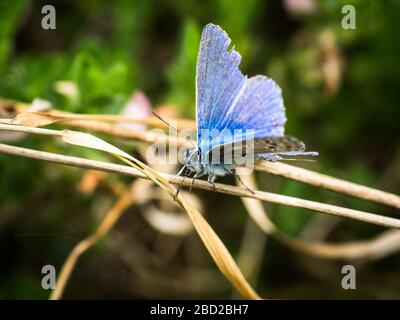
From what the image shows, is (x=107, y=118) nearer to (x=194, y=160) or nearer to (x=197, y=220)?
(x=194, y=160)

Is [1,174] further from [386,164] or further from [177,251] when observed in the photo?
[386,164]

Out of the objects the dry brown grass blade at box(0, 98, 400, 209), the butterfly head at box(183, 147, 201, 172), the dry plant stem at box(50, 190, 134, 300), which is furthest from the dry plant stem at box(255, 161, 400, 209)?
the dry plant stem at box(50, 190, 134, 300)


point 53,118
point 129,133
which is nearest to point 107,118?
point 129,133

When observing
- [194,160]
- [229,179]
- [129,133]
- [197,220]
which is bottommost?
[197,220]

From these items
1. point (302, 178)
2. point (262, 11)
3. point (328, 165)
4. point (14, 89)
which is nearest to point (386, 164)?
point (328, 165)

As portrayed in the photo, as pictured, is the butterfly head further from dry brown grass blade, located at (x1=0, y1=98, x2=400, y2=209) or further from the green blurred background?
the green blurred background
